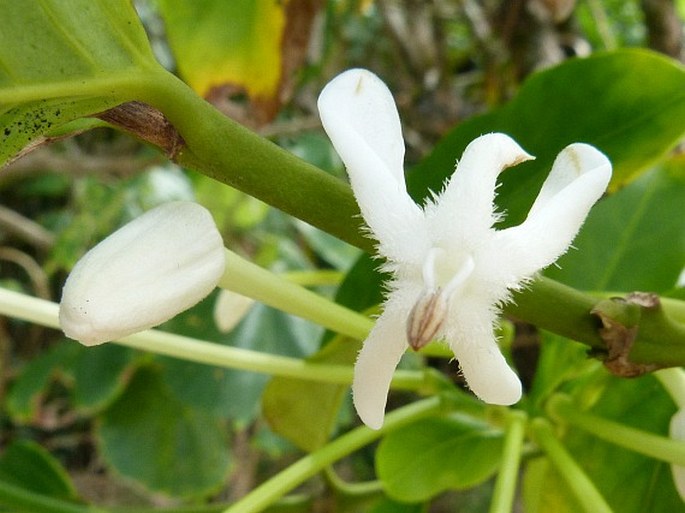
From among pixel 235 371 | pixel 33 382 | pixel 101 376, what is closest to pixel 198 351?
pixel 235 371

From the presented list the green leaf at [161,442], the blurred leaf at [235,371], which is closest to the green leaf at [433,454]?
the blurred leaf at [235,371]

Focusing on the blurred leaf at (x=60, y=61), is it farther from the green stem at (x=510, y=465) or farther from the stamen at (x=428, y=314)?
the green stem at (x=510, y=465)

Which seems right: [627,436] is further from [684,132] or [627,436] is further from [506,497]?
[684,132]

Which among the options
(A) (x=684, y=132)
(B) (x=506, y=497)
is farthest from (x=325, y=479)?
(A) (x=684, y=132)

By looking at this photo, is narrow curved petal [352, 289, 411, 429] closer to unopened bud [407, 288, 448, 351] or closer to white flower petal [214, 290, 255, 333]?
unopened bud [407, 288, 448, 351]

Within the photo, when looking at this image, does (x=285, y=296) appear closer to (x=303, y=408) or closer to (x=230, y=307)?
(x=230, y=307)
